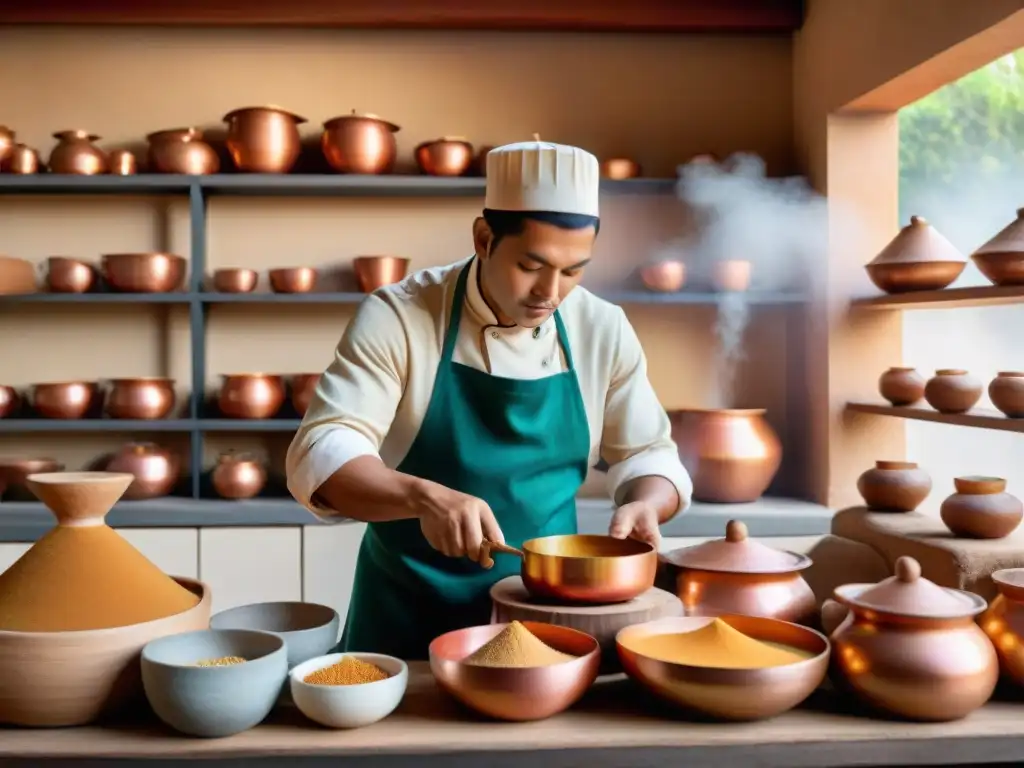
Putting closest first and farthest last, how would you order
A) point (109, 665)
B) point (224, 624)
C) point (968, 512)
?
point (109, 665), point (224, 624), point (968, 512)

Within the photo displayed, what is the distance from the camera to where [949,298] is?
3.01 m

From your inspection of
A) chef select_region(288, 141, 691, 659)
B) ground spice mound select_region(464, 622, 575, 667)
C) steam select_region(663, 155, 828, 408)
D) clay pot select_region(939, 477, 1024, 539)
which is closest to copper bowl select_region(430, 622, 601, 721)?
ground spice mound select_region(464, 622, 575, 667)

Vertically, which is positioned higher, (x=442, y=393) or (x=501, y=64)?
(x=501, y=64)

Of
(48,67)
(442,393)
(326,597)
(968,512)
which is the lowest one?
(326,597)

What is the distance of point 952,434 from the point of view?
371cm

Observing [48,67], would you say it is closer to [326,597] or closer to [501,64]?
[501,64]

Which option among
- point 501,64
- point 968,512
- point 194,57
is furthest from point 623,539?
point 194,57

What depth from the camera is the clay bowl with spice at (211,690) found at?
1057 millimetres

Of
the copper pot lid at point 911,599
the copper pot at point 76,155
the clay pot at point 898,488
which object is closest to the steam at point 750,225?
the clay pot at point 898,488

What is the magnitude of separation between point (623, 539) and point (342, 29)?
3.20 m

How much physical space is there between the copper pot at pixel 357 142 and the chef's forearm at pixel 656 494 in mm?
2223

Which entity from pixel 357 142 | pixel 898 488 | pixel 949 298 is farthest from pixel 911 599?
pixel 357 142

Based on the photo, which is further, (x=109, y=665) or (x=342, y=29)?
(x=342, y=29)

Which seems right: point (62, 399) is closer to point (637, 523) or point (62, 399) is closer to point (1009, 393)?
point (637, 523)
